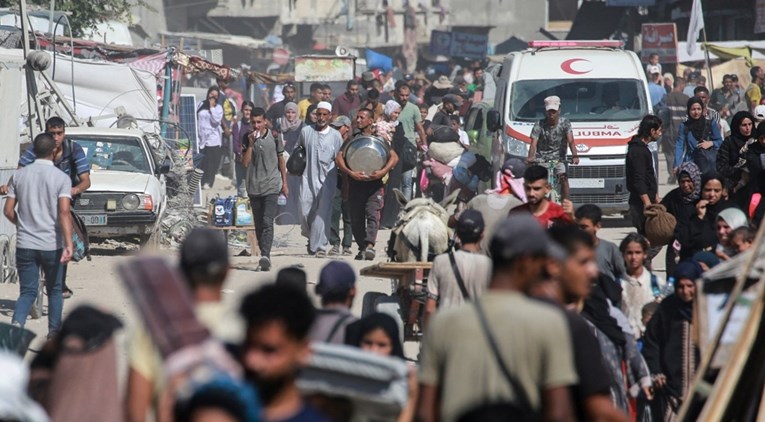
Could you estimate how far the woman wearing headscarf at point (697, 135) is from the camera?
16.5m

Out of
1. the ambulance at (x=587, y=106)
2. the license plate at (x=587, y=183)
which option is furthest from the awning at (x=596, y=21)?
the license plate at (x=587, y=183)

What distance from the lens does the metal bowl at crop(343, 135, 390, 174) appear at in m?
15.6

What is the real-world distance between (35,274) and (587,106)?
9667 mm

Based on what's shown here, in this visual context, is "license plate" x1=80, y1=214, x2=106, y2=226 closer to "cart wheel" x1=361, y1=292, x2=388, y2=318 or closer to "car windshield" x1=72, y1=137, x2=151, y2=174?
"car windshield" x1=72, y1=137, x2=151, y2=174

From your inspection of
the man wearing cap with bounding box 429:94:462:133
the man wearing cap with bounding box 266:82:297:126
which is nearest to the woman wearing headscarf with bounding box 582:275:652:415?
the man wearing cap with bounding box 429:94:462:133

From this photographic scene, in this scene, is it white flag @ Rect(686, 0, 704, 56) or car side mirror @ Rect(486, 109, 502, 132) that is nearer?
car side mirror @ Rect(486, 109, 502, 132)

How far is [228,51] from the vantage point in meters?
51.2

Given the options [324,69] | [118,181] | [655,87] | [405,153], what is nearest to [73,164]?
[118,181]

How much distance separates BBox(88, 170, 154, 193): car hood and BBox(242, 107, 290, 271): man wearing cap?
178cm

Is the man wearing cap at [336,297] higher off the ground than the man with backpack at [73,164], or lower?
higher

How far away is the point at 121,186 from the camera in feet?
55.8

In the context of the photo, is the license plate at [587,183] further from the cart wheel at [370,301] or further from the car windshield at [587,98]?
the cart wheel at [370,301]

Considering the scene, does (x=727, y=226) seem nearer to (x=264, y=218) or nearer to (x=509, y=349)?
(x=509, y=349)

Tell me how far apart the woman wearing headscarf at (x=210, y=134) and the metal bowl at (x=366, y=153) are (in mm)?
10454
